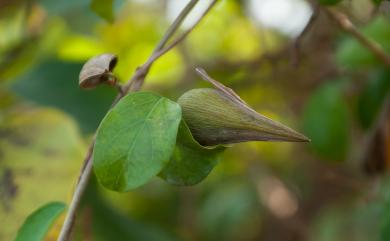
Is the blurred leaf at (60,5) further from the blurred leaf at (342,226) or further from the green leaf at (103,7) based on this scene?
the blurred leaf at (342,226)

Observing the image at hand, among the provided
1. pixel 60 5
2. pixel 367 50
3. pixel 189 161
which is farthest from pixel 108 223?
pixel 189 161

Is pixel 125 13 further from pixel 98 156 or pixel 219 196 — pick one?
pixel 98 156

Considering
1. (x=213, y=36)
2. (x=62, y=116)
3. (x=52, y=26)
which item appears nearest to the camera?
(x=62, y=116)

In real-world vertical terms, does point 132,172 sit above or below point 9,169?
above

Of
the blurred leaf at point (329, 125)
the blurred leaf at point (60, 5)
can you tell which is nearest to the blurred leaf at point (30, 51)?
the blurred leaf at point (60, 5)

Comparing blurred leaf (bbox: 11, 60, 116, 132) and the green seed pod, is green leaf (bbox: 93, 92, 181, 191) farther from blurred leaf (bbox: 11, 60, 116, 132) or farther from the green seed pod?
blurred leaf (bbox: 11, 60, 116, 132)

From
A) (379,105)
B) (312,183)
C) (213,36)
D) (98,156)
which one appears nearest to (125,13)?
(213,36)

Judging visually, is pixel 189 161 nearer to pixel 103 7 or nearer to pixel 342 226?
pixel 103 7
